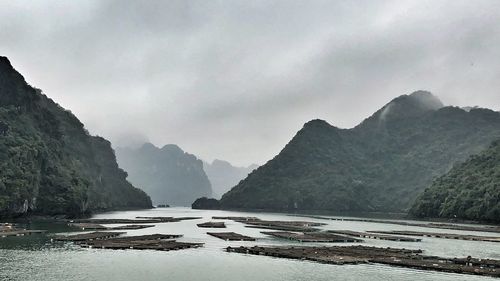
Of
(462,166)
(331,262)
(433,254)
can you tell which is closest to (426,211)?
(462,166)

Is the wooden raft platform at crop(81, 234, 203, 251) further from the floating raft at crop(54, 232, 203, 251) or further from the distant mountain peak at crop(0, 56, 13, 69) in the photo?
the distant mountain peak at crop(0, 56, 13, 69)

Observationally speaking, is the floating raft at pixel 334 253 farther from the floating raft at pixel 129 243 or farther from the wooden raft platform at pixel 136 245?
the floating raft at pixel 129 243

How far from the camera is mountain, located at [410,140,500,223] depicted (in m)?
146

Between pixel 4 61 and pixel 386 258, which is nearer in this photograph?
pixel 386 258

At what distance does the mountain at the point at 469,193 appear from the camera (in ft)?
478

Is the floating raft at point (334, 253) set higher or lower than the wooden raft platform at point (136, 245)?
lower

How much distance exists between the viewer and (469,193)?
157 metres

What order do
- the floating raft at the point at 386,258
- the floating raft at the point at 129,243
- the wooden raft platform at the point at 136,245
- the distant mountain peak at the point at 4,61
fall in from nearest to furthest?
the floating raft at the point at 386,258, the wooden raft platform at the point at 136,245, the floating raft at the point at 129,243, the distant mountain peak at the point at 4,61

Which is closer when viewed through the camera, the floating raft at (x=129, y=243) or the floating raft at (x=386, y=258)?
the floating raft at (x=386, y=258)

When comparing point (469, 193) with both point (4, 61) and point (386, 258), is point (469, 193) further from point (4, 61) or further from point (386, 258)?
point (4, 61)

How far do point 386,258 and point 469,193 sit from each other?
112m

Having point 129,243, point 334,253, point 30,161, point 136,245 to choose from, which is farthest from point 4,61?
point 334,253

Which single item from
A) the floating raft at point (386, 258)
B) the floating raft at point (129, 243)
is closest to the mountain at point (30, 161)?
the floating raft at point (129, 243)

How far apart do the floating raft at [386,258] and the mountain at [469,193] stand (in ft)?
296
